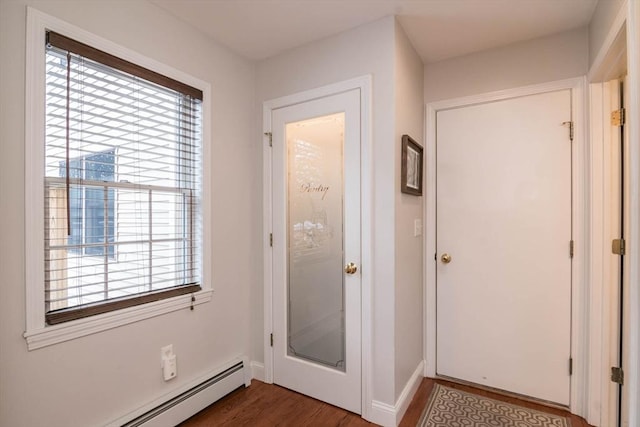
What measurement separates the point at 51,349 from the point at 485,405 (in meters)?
2.60

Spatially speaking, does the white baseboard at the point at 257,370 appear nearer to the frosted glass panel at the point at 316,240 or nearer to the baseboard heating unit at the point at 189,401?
the baseboard heating unit at the point at 189,401

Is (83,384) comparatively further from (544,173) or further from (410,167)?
(544,173)

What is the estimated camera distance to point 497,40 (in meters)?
2.23

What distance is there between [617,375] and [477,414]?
2.76 ft

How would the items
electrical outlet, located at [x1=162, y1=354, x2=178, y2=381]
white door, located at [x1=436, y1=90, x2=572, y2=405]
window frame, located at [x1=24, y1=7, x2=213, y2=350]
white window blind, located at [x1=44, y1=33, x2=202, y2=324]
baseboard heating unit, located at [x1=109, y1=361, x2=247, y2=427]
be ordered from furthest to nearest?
white door, located at [x1=436, y1=90, x2=572, y2=405]
electrical outlet, located at [x1=162, y1=354, x2=178, y2=381]
baseboard heating unit, located at [x1=109, y1=361, x2=247, y2=427]
white window blind, located at [x1=44, y1=33, x2=202, y2=324]
window frame, located at [x1=24, y1=7, x2=213, y2=350]

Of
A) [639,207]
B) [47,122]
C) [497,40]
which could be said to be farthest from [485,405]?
[47,122]

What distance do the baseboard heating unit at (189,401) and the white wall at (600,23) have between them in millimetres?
3058

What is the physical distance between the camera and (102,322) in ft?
5.36

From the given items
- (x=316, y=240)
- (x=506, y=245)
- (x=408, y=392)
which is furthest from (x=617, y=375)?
(x=316, y=240)

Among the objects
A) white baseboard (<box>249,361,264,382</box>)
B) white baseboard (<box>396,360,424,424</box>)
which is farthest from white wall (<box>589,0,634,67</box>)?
white baseboard (<box>249,361,264,382</box>)

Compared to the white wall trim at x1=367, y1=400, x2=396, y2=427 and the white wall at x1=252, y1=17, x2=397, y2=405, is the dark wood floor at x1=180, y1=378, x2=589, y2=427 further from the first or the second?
the white wall at x1=252, y1=17, x2=397, y2=405

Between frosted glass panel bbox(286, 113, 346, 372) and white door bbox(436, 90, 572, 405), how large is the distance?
916mm

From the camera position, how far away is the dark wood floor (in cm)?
199

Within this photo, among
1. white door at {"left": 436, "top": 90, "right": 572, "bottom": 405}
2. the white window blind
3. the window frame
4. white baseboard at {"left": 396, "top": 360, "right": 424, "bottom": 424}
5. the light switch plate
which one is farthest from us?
the light switch plate
